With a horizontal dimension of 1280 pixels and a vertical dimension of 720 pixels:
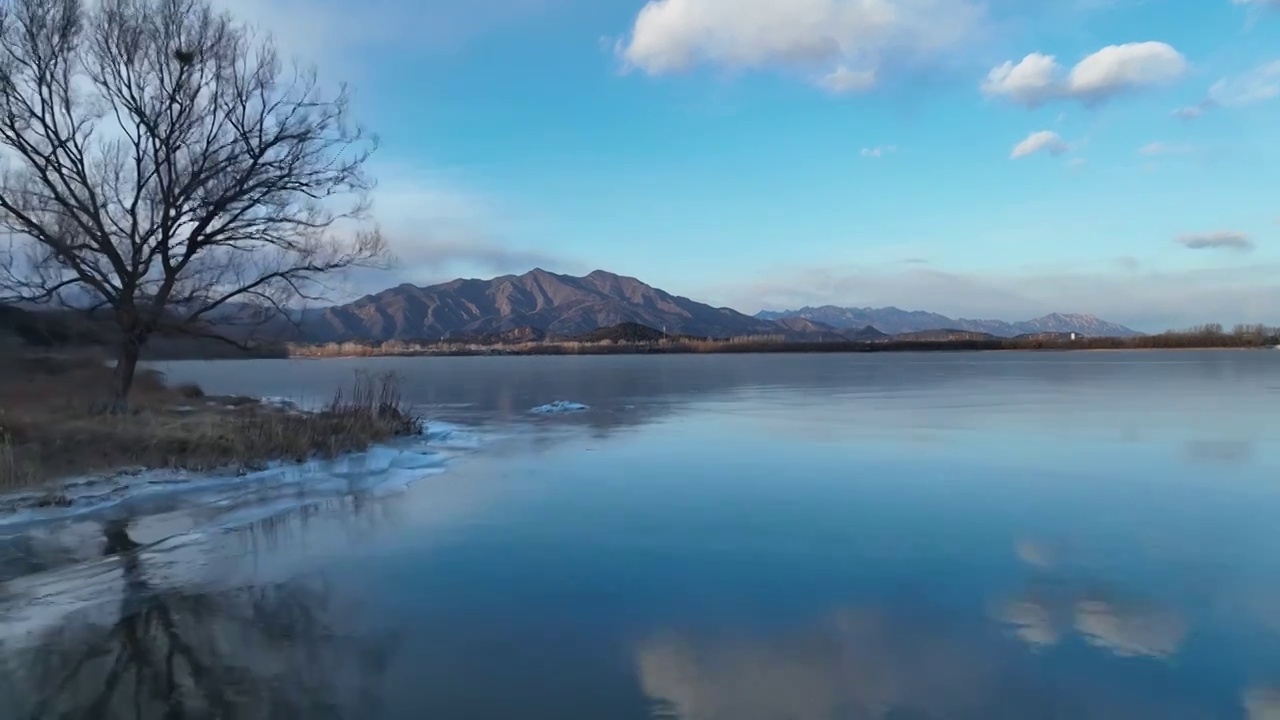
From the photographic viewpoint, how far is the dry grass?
11.1 metres

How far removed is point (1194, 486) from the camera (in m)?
10.8

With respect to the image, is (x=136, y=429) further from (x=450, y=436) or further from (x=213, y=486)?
(x=450, y=436)

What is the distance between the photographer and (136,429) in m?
12.8

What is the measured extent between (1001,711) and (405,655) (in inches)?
133

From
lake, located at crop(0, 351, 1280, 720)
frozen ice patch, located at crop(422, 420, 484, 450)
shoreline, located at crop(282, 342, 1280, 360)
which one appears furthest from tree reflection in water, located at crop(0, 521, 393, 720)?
shoreline, located at crop(282, 342, 1280, 360)

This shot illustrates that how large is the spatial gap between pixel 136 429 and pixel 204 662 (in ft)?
30.3

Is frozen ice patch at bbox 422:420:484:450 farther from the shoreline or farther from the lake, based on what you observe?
the shoreline

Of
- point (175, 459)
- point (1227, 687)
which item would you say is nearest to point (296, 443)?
point (175, 459)

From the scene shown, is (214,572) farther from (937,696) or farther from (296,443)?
(296,443)

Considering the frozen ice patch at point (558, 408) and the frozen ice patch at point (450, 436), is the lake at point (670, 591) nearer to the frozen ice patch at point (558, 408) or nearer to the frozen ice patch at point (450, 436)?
the frozen ice patch at point (450, 436)

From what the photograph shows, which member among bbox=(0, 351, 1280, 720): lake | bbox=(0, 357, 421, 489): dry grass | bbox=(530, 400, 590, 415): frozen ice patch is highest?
bbox=(0, 357, 421, 489): dry grass

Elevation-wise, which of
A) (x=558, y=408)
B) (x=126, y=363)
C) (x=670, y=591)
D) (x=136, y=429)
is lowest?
(x=670, y=591)

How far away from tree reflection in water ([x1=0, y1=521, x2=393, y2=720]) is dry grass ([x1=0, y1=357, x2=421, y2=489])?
550 centimetres

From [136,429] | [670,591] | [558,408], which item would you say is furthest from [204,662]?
[558,408]
